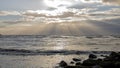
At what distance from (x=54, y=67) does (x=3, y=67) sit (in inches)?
169

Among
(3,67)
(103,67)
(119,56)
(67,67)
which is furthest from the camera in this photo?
(119,56)

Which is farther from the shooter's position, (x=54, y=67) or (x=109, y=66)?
(x=54, y=67)

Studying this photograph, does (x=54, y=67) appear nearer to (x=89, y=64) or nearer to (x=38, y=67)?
(x=38, y=67)

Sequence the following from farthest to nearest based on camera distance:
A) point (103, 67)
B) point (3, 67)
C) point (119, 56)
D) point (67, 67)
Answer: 1. point (119, 56)
2. point (3, 67)
3. point (67, 67)
4. point (103, 67)

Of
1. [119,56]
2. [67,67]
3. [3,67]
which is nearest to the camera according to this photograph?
[67,67]

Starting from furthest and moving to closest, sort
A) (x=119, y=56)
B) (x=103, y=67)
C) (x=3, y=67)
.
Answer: (x=119, y=56), (x=3, y=67), (x=103, y=67)

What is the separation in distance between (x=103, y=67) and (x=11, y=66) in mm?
8138

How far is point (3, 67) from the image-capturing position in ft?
72.2

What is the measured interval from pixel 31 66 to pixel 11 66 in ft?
5.65

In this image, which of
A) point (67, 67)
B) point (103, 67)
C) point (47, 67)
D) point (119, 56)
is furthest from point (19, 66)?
point (119, 56)

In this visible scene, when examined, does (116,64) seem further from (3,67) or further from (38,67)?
(3,67)

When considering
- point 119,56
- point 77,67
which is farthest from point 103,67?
point 119,56

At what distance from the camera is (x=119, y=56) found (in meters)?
25.1

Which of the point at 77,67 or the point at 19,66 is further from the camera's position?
the point at 19,66
